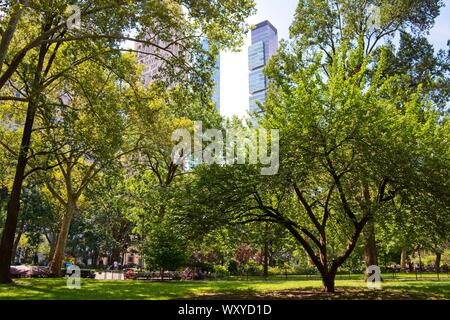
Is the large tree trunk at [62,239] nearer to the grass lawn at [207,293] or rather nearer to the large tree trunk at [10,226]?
the large tree trunk at [10,226]

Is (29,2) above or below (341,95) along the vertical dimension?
above

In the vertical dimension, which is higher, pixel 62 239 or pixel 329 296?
pixel 62 239

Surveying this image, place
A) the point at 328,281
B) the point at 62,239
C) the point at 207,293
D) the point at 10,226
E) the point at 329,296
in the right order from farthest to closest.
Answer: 1. the point at 62,239
2. the point at 10,226
3. the point at 328,281
4. the point at 207,293
5. the point at 329,296

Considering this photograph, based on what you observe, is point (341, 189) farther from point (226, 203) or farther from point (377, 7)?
point (377, 7)

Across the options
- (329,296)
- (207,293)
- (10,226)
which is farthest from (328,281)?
(10,226)

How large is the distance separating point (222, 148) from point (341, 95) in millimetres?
5690

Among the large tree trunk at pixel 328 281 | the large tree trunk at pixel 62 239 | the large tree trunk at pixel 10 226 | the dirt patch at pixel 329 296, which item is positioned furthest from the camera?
the large tree trunk at pixel 62 239

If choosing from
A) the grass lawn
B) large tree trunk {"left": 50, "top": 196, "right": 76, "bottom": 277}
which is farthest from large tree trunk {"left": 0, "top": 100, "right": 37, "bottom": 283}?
large tree trunk {"left": 50, "top": 196, "right": 76, "bottom": 277}

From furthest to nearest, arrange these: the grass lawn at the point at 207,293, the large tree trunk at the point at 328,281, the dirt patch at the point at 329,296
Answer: the large tree trunk at the point at 328,281, the grass lawn at the point at 207,293, the dirt patch at the point at 329,296

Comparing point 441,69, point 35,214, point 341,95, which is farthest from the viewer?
point 35,214

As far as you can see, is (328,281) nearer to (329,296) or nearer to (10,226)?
(329,296)

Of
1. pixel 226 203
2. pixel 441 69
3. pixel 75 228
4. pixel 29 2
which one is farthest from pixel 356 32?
pixel 75 228

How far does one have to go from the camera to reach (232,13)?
15.3 m

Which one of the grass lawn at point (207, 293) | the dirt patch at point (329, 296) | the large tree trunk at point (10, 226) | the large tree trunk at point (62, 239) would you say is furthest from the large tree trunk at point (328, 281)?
the large tree trunk at point (62, 239)
